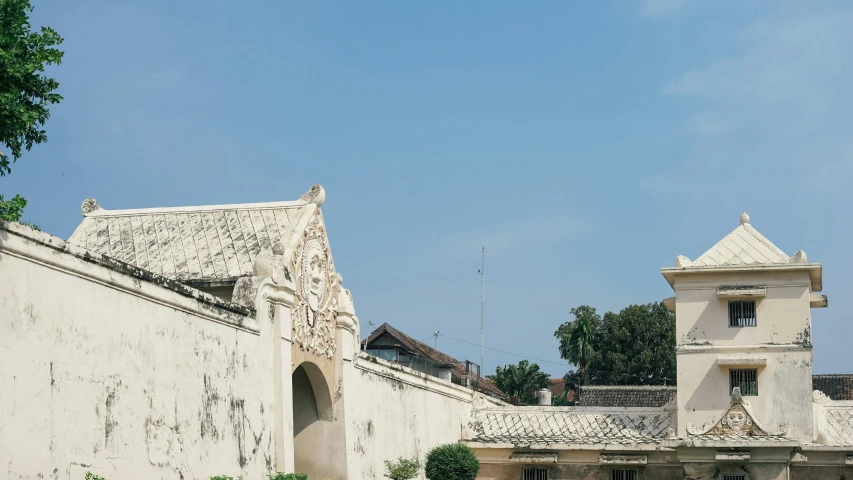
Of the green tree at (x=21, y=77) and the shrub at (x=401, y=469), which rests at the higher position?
the green tree at (x=21, y=77)

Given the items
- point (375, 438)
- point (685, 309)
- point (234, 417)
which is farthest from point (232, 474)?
point (685, 309)

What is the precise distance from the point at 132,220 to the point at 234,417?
16.2ft

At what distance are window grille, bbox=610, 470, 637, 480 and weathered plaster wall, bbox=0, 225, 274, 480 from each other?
12708 millimetres

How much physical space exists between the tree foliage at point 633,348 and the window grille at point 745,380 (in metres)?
25.5

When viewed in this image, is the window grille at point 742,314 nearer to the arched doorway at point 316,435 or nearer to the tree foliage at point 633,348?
the arched doorway at point 316,435

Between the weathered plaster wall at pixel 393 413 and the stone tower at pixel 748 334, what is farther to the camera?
the stone tower at pixel 748 334

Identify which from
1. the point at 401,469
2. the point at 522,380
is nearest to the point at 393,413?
the point at 401,469

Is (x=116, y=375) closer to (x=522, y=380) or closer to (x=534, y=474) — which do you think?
(x=534, y=474)

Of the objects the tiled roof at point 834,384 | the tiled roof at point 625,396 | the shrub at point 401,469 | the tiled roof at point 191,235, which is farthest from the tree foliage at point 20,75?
the tiled roof at point 834,384

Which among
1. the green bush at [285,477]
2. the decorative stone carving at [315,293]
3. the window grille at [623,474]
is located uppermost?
the decorative stone carving at [315,293]

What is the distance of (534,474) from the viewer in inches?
1038

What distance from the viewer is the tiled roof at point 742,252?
1012 inches

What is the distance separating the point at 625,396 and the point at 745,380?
14.3m

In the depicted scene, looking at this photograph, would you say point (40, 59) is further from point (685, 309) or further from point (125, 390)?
point (685, 309)
